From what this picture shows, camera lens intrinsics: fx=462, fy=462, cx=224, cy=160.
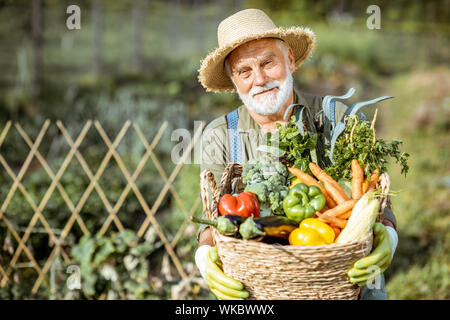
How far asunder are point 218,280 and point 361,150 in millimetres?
806

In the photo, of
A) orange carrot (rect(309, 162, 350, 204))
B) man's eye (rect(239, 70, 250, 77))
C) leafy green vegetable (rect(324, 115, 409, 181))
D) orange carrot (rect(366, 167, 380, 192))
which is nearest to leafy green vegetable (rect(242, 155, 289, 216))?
orange carrot (rect(309, 162, 350, 204))

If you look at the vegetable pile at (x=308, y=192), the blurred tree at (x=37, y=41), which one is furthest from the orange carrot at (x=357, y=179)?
the blurred tree at (x=37, y=41)

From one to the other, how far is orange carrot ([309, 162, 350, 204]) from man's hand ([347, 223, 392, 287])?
189 millimetres

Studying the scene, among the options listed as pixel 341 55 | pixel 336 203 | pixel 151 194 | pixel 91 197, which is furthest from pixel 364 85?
pixel 336 203

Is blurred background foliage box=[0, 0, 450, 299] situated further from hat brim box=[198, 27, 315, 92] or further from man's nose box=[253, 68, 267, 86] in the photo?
man's nose box=[253, 68, 267, 86]

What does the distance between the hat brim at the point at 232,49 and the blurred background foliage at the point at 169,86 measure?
1635 mm

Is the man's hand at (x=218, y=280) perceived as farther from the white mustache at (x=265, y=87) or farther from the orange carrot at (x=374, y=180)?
the white mustache at (x=265, y=87)

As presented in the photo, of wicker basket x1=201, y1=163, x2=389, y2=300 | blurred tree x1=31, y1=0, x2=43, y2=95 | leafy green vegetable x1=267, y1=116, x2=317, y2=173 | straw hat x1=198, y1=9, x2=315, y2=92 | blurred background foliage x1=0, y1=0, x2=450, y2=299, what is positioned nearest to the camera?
wicker basket x1=201, y1=163, x2=389, y2=300

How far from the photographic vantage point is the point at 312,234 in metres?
1.68

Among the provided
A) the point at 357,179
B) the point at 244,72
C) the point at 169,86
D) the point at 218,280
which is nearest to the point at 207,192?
the point at 218,280

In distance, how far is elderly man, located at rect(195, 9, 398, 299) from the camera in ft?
7.37

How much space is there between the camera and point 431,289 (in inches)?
145

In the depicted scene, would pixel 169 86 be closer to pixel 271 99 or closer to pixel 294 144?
pixel 271 99

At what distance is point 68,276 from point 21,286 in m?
0.40
